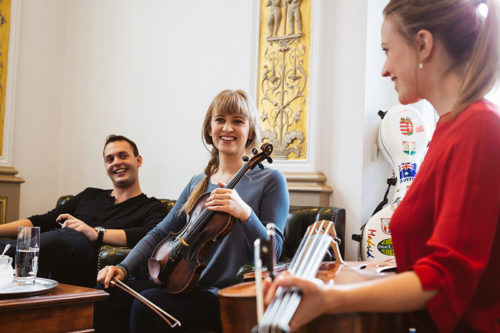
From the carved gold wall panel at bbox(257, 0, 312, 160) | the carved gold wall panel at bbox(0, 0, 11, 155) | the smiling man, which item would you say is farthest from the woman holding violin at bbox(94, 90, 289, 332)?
the carved gold wall panel at bbox(0, 0, 11, 155)

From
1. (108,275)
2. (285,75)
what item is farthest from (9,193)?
(108,275)

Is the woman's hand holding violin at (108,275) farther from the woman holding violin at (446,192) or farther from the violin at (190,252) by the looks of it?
the woman holding violin at (446,192)

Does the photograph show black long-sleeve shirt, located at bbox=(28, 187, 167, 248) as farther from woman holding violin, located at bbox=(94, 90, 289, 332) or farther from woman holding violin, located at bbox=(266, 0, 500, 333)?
woman holding violin, located at bbox=(266, 0, 500, 333)

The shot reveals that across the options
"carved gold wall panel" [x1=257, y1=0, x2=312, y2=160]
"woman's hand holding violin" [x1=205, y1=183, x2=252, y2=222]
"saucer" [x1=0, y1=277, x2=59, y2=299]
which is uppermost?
"carved gold wall panel" [x1=257, y1=0, x2=312, y2=160]

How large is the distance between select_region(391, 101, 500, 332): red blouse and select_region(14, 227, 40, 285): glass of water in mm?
1332

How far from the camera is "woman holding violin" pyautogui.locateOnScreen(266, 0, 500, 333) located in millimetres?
754

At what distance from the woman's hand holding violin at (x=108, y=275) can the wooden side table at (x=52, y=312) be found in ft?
0.23

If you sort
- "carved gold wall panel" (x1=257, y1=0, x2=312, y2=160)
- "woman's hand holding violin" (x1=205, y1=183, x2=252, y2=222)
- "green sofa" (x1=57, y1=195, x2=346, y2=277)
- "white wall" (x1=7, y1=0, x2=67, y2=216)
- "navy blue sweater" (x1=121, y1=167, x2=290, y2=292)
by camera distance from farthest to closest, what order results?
1. "white wall" (x1=7, y1=0, x2=67, y2=216)
2. "carved gold wall panel" (x1=257, y1=0, x2=312, y2=160)
3. "green sofa" (x1=57, y1=195, x2=346, y2=277)
4. "navy blue sweater" (x1=121, y1=167, x2=290, y2=292)
5. "woman's hand holding violin" (x1=205, y1=183, x2=252, y2=222)

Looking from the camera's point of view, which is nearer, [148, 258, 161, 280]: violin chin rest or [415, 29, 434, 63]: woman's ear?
[415, 29, 434, 63]: woman's ear

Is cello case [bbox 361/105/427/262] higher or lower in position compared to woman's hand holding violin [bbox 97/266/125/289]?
higher

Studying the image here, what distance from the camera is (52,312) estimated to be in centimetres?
164

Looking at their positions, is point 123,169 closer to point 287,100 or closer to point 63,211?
point 63,211

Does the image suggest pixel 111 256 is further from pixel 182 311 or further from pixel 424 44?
pixel 424 44

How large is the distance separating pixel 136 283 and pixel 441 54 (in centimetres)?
155
